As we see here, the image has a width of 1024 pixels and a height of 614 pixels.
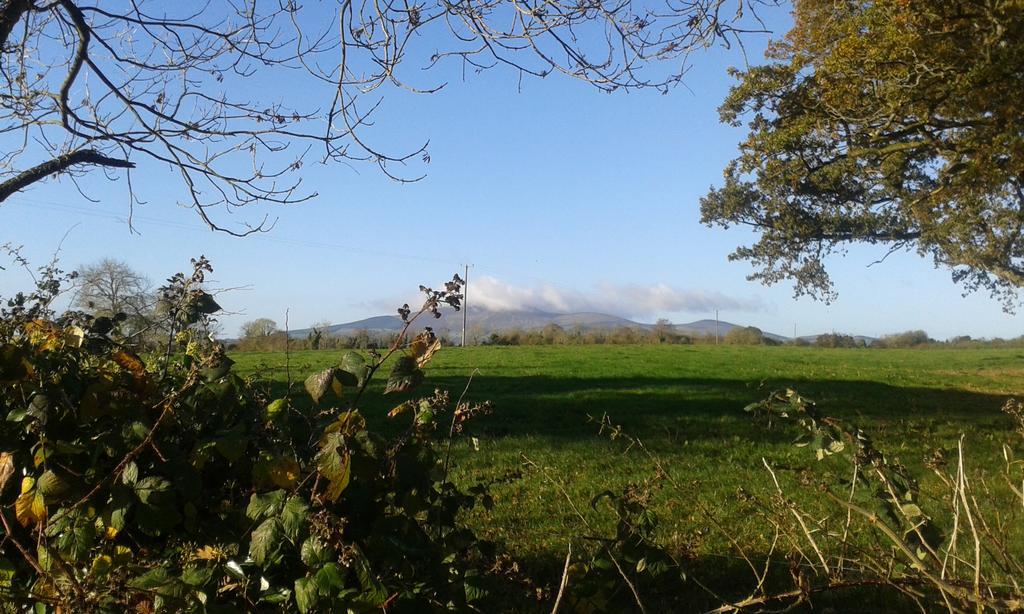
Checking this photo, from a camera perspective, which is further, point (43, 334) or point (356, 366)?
point (43, 334)

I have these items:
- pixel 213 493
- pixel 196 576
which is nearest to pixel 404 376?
pixel 196 576

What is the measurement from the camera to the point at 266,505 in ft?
6.67

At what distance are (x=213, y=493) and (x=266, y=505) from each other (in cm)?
50

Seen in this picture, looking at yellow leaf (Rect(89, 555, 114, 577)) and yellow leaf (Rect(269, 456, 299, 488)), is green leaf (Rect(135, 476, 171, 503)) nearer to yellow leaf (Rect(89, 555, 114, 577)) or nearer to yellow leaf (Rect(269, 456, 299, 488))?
yellow leaf (Rect(89, 555, 114, 577))

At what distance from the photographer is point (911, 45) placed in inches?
429

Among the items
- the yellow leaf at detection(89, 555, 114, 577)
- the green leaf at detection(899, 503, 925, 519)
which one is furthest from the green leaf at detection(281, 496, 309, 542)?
the green leaf at detection(899, 503, 925, 519)

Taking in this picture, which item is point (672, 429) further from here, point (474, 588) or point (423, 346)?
point (423, 346)

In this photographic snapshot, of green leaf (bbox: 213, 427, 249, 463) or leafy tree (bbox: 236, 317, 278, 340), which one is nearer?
green leaf (bbox: 213, 427, 249, 463)

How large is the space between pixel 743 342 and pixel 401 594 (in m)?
48.7

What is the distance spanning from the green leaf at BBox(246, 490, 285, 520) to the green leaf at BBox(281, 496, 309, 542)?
0.06 m

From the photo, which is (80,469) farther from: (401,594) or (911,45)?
(911,45)

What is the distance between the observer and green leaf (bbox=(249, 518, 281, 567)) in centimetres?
195

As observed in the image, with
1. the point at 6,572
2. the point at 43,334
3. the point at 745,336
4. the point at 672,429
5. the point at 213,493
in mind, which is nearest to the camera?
the point at 6,572

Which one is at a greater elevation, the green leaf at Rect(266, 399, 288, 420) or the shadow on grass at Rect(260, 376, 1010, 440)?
the green leaf at Rect(266, 399, 288, 420)
